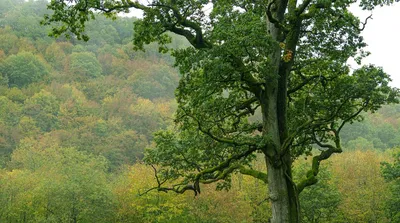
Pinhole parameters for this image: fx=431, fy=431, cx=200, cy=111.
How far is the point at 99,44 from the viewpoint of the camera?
99688 mm

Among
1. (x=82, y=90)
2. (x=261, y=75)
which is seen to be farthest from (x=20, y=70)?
(x=261, y=75)

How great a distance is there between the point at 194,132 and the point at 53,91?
7243 centimetres

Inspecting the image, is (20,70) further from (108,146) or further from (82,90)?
(108,146)

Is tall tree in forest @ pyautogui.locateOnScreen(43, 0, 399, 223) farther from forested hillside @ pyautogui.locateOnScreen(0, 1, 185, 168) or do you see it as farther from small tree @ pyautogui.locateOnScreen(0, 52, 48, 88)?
small tree @ pyautogui.locateOnScreen(0, 52, 48, 88)

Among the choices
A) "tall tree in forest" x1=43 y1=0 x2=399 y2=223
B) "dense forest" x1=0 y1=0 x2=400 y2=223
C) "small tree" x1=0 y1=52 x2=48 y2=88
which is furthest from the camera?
"small tree" x1=0 y1=52 x2=48 y2=88

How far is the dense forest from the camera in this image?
33750 mm

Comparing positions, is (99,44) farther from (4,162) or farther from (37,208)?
(37,208)

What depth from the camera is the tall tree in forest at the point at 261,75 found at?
9703 millimetres

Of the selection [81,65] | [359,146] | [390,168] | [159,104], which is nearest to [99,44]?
[81,65]

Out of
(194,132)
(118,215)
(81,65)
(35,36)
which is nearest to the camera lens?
(194,132)

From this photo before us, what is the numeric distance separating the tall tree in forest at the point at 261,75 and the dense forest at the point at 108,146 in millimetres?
1204

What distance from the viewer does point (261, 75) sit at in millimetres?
10305

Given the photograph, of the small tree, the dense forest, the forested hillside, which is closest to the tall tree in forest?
the dense forest

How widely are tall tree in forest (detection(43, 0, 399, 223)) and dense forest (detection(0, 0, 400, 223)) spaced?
120 cm
